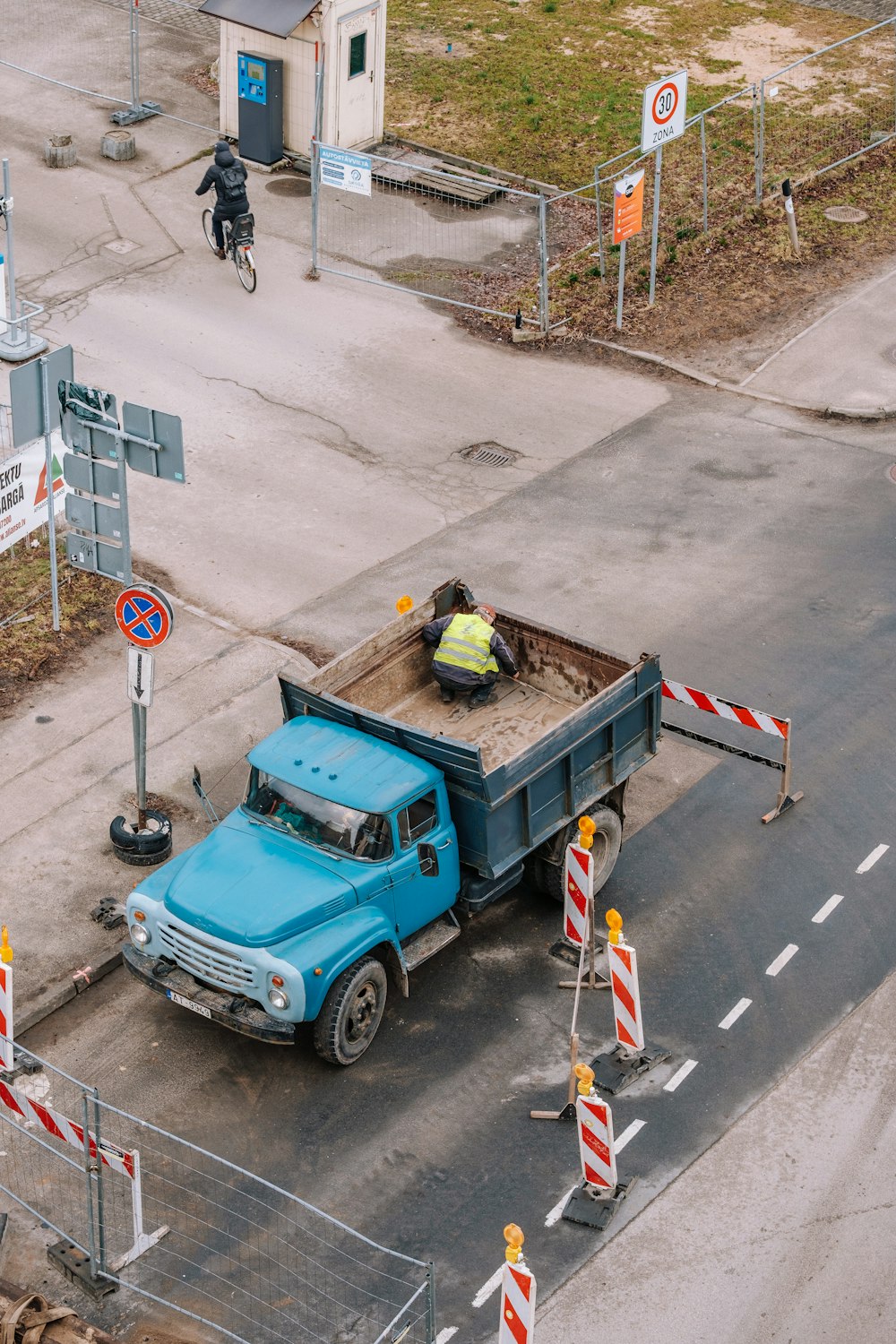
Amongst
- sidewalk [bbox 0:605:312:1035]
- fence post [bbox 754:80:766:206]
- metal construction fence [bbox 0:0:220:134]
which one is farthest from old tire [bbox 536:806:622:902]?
metal construction fence [bbox 0:0:220:134]

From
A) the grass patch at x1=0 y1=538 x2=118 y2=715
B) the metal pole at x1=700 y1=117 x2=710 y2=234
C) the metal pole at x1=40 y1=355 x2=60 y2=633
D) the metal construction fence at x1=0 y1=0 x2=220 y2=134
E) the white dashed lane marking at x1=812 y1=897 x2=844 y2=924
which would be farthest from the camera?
the metal construction fence at x1=0 y1=0 x2=220 y2=134

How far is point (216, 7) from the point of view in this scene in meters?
25.2

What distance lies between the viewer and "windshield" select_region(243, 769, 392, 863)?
1216 centimetres

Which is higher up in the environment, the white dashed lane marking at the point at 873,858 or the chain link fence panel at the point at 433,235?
the chain link fence panel at the point at 433,235

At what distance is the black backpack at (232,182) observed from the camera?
22766mm

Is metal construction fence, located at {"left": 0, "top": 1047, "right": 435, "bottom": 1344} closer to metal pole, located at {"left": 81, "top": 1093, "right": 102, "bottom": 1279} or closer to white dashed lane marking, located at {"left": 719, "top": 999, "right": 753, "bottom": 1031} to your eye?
metal pole, located at {"left": 81, "top": 1093, "right": 102, "bottom": 1279}

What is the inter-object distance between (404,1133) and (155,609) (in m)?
4.40

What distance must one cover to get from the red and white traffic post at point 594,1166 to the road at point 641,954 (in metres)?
0.10

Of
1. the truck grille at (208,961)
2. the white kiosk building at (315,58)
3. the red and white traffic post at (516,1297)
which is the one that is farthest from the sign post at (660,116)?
the red and white traffic post at (516,1297)

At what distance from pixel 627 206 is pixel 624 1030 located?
13008 millimetres

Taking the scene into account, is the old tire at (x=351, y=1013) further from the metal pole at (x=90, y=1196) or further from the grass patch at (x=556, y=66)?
the grass patch at (x=556, y=66)

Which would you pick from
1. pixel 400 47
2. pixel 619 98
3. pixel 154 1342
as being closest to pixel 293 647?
pixel 154 1342

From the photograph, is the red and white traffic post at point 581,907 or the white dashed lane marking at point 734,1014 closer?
the red and white traffic post at point 581,907

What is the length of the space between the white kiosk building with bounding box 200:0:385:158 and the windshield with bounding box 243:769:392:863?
1500 cm
